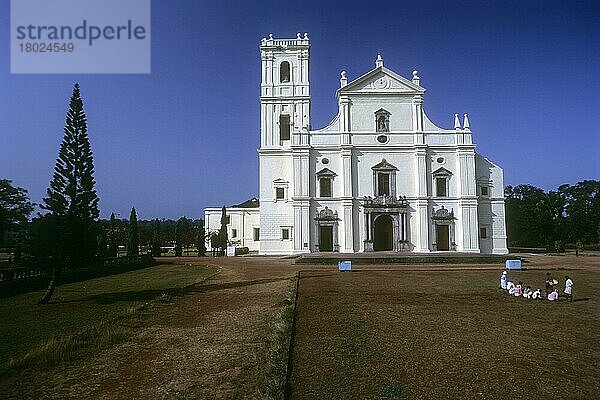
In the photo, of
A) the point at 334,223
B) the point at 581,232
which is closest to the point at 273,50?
the point at 334,223

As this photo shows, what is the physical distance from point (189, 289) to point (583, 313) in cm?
1345

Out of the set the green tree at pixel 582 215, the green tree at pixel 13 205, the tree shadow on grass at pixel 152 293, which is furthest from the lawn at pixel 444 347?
the green tree at pixel 582 215

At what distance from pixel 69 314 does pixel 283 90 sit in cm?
3413

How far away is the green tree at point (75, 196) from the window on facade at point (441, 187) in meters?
29.6

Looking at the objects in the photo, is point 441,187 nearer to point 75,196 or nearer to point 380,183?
point 380,183

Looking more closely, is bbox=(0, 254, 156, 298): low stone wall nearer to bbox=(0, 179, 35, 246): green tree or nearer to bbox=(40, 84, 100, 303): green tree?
bbox=(40, 84, 100, 303): green tree

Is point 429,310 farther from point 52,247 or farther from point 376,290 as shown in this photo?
point 52,247

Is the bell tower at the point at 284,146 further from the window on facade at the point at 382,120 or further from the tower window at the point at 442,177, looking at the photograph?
the tower window at the point at 442,177

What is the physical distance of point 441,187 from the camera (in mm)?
40469

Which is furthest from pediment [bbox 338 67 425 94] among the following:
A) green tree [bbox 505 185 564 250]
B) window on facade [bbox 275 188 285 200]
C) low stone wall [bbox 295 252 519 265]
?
green tree [bbox 505 185 564 250]

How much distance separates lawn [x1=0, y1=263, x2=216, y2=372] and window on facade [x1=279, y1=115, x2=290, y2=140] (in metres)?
24.7

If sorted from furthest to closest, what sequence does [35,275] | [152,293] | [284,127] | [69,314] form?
[284,127] → [35,275] → [152,293] → [69,314]

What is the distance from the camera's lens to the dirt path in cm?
676

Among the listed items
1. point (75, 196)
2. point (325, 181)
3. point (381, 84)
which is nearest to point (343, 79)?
point (381, 84)
